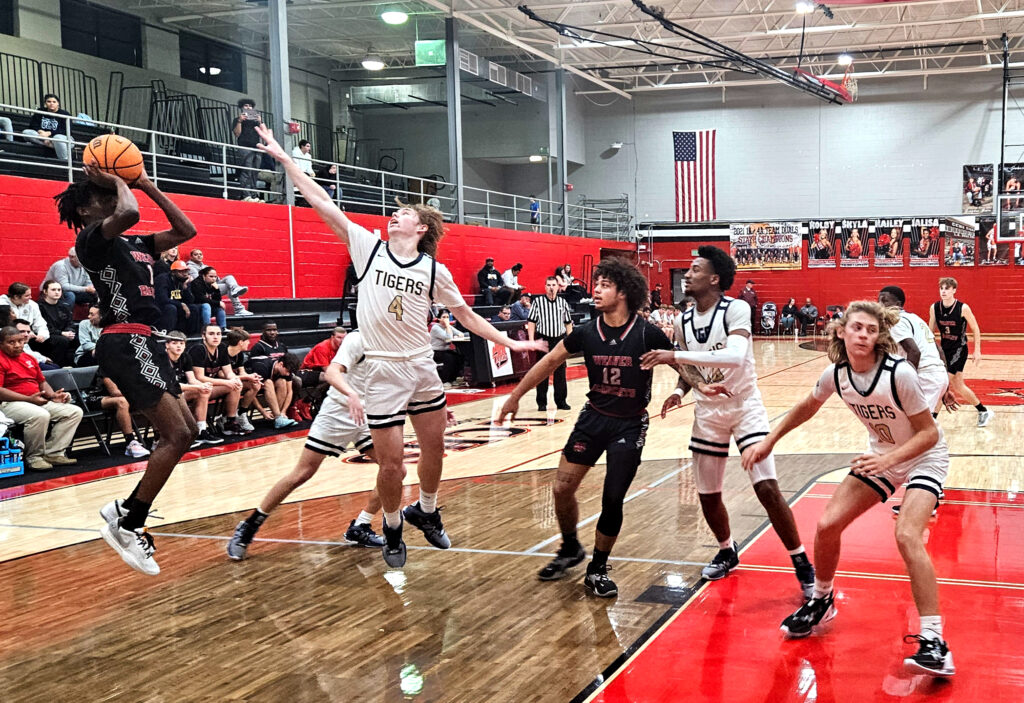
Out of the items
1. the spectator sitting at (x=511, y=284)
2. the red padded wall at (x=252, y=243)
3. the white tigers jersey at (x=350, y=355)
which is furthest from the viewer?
the spectator sitting at (x=511, y=284)

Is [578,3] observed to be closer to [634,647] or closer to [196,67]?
[196,67]

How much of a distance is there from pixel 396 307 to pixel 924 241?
29.1 meters

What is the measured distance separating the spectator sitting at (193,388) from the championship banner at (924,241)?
25.8 m

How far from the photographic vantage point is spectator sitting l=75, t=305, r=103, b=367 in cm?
1077

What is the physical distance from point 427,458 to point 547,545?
1.08m

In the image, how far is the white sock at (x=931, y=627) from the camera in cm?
387

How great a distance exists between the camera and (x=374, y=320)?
5270mm

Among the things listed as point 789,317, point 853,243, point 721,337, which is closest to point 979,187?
point 853,243

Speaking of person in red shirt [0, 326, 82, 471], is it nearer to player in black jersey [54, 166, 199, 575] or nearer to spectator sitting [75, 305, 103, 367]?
spectator sitting [75, 305, 103, 367]

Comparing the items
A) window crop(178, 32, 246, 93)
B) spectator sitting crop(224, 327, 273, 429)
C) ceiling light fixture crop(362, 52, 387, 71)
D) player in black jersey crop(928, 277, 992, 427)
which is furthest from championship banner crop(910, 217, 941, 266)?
spectator sitting crop(224, 327, 273, 429)

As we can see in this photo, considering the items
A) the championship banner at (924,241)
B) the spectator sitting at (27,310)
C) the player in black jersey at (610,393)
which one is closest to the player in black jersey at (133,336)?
the player in black jersey at (610,393)

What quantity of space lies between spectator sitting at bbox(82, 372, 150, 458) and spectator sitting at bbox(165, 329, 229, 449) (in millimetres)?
554

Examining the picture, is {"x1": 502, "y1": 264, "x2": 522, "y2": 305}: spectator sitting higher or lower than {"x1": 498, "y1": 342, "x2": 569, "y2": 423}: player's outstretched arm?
higher

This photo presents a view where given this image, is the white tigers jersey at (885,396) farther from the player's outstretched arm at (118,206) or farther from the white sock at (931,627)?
the player's outstretched arm at (118,206)
